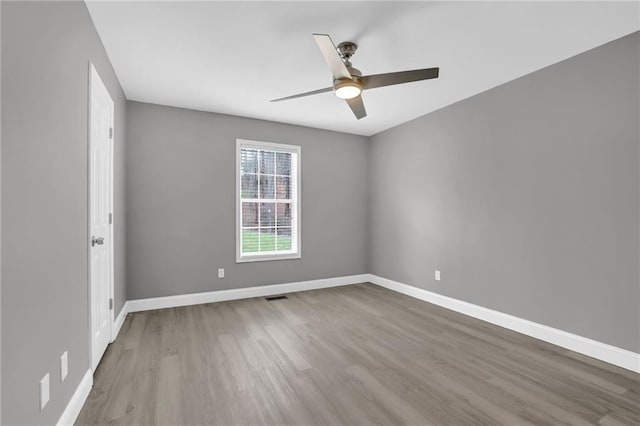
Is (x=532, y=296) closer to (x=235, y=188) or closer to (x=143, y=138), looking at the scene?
(x=235, y=188)

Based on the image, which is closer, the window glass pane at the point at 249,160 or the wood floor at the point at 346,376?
the wood floor at the point at 346,376

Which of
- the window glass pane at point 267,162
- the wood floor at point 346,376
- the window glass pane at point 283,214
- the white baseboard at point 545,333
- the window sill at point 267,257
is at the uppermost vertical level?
the window glass pane at point 267,162

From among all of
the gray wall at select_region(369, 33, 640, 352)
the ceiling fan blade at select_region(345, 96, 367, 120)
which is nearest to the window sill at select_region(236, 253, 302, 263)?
the gray wall at select_region(369, 33, 640, 352)

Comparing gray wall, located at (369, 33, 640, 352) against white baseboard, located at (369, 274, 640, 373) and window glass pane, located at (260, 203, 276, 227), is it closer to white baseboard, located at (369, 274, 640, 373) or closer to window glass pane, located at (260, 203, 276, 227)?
white baseboard, located at (369, 274, 640, 373)

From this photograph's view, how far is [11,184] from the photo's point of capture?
1123 mm

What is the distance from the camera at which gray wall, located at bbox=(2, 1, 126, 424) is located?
3.65ft

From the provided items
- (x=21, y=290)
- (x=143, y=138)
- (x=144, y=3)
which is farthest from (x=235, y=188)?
Answer: (x=21, y=290)

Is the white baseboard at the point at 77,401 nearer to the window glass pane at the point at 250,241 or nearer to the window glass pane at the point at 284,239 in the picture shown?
the window glass pane at the point at 250,241

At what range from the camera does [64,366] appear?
1580 mm

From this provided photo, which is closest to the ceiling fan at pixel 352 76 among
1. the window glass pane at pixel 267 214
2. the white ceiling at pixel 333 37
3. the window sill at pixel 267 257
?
the white ceiling at pixel 333 37

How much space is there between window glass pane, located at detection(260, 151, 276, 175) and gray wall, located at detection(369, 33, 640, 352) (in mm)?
2128

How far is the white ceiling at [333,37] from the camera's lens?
2.07m

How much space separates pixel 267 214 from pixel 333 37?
2.75 meters

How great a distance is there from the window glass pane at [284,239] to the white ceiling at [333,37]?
202 centimetres
